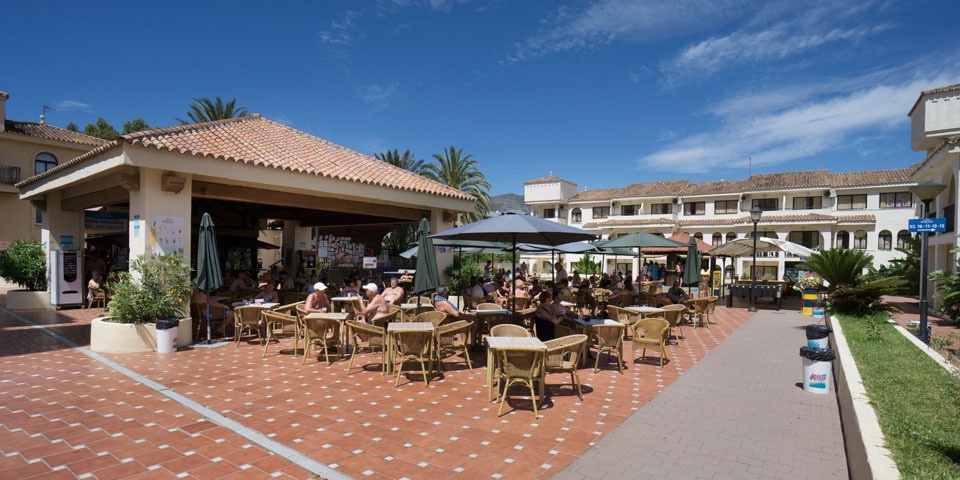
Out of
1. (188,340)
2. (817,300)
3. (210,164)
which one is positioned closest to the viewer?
(188,340)

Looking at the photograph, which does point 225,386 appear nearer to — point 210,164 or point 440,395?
point 440,395

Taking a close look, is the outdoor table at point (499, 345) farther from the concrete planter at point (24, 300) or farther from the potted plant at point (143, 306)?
the concrete planter at point (24, 300)

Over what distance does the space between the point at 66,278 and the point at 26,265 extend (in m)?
1.81

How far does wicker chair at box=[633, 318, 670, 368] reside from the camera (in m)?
7.86

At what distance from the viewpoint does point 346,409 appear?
570 centimetres

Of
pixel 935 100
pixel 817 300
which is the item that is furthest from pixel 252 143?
pixel 935 100

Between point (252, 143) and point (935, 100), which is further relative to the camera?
point (935, 100)

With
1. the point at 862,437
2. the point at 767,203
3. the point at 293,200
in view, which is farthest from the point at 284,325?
the point at 767,203

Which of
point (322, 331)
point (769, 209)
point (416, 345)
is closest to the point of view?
point (416, 345)

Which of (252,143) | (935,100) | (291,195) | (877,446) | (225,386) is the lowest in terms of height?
(225,386)

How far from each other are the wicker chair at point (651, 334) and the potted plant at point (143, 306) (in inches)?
324

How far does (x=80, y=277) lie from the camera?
14555 millimetres

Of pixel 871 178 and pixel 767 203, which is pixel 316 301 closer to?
pixel 767 203

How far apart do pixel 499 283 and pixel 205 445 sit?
10675 millimetres
